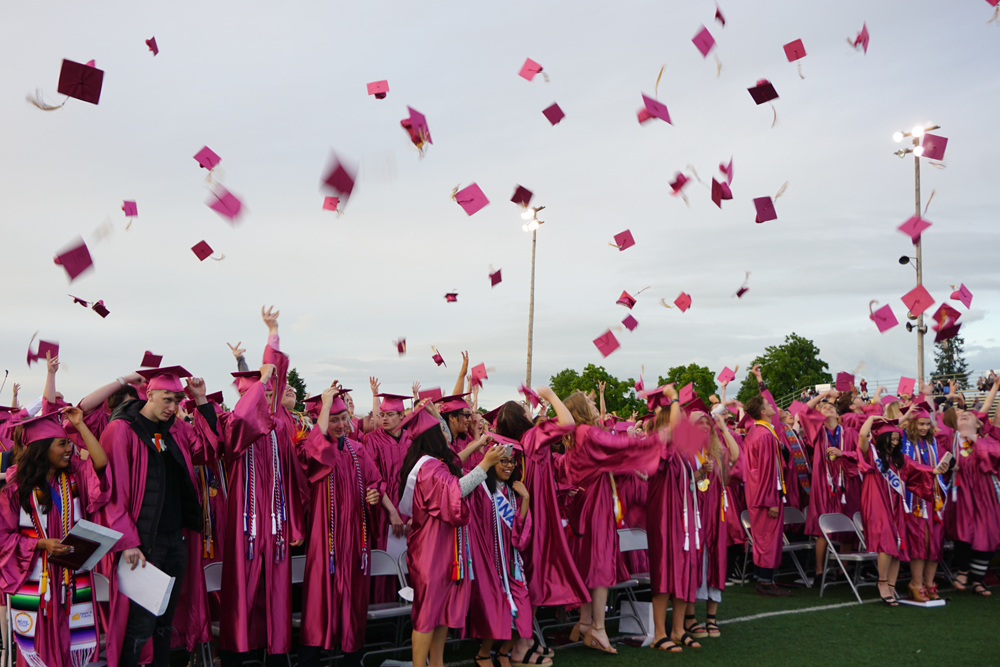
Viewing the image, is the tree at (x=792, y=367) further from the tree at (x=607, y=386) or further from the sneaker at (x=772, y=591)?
the sneaker at (x=772, y=591)

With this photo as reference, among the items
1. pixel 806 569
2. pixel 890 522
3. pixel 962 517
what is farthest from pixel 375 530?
pixel 962 517

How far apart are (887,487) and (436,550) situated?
5.45 metres

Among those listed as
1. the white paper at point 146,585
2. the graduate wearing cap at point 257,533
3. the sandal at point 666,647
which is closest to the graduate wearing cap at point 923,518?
the sandal at point 666,647

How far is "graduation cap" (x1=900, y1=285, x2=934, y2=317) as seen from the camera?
9312 mm

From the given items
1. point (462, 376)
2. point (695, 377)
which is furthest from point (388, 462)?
point (695, 377)

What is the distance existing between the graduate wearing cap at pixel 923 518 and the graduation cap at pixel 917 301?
157 cm

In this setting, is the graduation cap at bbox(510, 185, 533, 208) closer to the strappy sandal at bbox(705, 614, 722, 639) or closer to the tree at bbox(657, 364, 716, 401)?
the strappy sandal at bbox(705, 614, 722, 639)

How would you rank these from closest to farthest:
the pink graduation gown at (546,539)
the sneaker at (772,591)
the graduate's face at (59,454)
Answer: the graduate's face at (59,454)
the pink graduation gown at (546,539)
the sneaker at (772,591)

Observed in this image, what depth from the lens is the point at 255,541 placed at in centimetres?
514

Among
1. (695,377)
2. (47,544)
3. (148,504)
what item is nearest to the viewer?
(47,544)

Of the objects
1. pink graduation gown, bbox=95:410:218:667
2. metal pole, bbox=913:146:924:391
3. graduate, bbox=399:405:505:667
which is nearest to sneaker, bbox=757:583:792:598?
graduate, bbox=399:405:505:667

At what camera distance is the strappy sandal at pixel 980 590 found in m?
8.15

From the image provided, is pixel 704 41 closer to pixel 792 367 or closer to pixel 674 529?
pixel 674 529

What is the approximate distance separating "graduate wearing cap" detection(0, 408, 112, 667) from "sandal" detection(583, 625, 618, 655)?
336 cm
